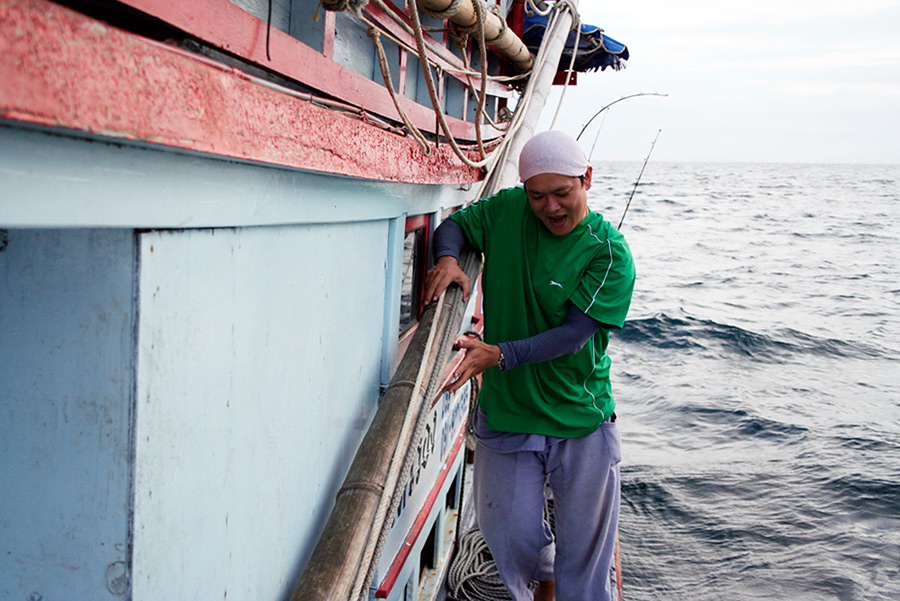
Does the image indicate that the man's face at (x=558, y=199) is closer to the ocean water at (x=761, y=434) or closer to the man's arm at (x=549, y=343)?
the man's arm at (x=549, y=343)

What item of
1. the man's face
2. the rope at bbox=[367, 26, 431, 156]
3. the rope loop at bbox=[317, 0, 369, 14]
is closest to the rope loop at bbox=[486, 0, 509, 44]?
the man's face

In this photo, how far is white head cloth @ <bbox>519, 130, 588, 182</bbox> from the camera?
7.75ft

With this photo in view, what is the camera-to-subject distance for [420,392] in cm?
226

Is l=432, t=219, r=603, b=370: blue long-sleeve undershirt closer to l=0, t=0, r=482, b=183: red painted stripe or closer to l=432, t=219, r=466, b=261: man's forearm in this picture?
l=432, t=219, r=466, b=261: man's forearm

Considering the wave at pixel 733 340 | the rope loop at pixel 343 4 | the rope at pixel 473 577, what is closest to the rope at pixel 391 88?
the rope loop at pixel 343 4

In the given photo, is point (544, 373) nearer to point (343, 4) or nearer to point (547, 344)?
point (547, 344)

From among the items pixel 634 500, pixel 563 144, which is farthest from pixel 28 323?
pixel 634 500

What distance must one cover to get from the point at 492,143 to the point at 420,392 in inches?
91.2

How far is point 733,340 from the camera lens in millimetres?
15648

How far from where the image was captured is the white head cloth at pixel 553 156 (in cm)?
236

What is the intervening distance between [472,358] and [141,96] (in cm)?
165

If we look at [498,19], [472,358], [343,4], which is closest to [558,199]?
[472,358]

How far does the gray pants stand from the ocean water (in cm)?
451

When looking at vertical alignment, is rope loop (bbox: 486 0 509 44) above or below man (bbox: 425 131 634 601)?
above
